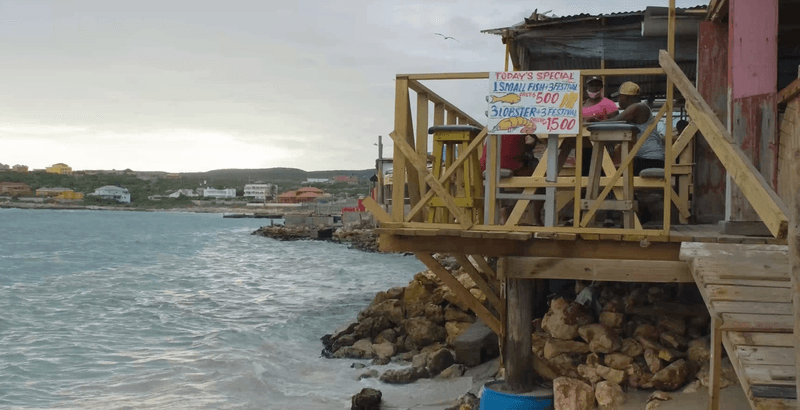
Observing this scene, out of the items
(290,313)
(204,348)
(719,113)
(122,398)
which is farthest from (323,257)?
(719,113)

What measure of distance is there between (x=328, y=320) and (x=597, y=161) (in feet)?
44.4

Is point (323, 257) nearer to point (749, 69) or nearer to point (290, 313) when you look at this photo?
point (290, 313)

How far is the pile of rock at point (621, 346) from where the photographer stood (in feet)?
21.7

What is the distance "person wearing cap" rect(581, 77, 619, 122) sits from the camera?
789cm

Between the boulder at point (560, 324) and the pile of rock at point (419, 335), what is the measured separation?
296 centimetres

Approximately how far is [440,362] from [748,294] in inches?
287

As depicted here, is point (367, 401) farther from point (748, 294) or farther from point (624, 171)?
point (748, 294)

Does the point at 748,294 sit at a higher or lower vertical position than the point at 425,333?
higher

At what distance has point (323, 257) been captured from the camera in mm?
44406

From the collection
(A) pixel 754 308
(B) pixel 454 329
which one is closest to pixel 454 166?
(A) pixel 754 308

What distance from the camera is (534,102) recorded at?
6.61 meters

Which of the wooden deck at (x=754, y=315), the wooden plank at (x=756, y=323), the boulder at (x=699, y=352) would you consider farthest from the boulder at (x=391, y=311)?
the wooden plank at (x=756, y=323)

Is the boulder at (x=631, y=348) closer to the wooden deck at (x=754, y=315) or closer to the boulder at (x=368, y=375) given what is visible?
the wooden deck at (x=754, y=315)

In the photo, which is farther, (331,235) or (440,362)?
(331,235)
